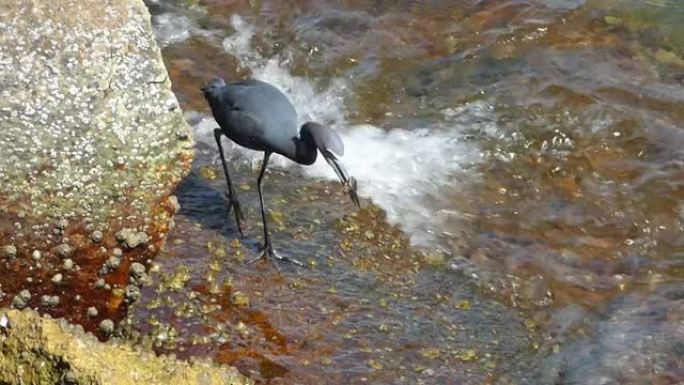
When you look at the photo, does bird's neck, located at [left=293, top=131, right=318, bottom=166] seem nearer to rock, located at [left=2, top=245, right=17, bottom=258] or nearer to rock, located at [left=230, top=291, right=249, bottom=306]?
rock, located at [left=230, top=291, right=249, bottom=306]

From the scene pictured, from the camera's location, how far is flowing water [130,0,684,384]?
377 cm

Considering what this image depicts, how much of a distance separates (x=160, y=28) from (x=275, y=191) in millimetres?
2283

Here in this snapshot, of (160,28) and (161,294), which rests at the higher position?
(161,294)

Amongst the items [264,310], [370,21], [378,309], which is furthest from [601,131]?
[264,310]

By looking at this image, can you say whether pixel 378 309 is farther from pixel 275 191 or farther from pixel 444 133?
pixel 444 133

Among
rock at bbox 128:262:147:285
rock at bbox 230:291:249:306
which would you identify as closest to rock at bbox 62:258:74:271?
rock at bbox 128:262:147:285

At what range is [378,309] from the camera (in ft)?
12.9

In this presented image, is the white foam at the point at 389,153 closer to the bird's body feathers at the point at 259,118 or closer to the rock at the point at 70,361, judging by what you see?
the bird's body feathers at the point at 259,118

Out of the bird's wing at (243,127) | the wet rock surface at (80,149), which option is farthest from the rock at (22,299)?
the bird's wing at (243,127)

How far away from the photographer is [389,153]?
549cm

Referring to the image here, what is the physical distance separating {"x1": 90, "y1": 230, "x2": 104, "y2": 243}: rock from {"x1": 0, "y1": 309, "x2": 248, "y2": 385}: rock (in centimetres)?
35

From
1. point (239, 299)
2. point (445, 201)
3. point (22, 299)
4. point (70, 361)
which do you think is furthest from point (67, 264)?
point (445, 201)

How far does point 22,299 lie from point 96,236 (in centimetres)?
31

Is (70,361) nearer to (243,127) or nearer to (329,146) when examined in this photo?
(329,146)
